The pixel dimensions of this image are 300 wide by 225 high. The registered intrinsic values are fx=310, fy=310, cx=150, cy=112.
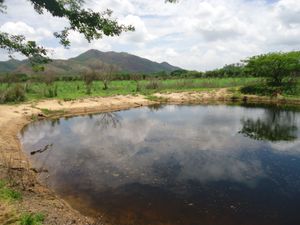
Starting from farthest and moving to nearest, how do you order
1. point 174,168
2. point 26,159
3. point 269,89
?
point 269,89, point 26,159, point 174,168

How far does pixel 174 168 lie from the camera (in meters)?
13.4

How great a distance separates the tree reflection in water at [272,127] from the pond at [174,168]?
0.06 metres

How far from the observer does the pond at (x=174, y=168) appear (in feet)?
31.7

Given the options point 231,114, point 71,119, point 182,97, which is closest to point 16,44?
point 71,119

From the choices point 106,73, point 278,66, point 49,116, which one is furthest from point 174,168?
point 106,73

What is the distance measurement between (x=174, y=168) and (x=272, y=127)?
38.7 feet

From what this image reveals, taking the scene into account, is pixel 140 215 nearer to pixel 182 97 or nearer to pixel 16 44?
pixel 16 44

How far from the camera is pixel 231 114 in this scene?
27.8 meters

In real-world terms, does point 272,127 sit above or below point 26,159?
below

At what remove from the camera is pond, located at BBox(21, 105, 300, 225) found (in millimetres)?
9672

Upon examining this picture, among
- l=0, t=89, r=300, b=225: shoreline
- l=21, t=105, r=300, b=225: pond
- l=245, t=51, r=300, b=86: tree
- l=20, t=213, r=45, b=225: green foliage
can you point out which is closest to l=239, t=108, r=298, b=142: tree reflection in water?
l=21, t=105, r=300, b=225: pond

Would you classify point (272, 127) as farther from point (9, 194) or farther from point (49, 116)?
point (9, 194)

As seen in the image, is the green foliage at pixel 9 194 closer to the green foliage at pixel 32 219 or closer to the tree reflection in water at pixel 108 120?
the green foliage at pixel 32 219

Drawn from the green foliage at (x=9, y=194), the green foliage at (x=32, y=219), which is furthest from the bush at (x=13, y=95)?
the green foliage at (x=32, y=219)
